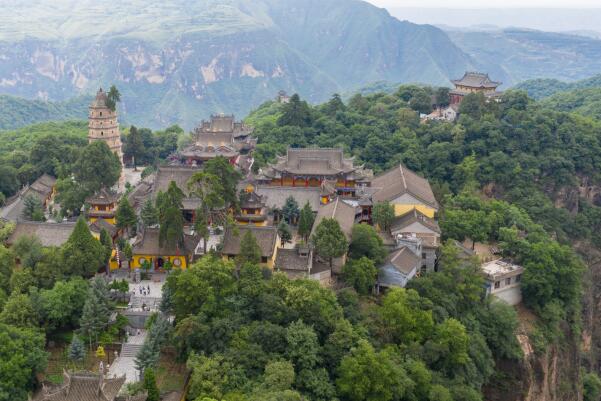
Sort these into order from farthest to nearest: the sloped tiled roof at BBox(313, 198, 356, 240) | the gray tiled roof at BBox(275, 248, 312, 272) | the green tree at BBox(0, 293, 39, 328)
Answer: the sloped tiled roof at BBox(313, 198, 356, 240)
the gray tiled roof at BBox(275, 248, 312, 272)
the green tree at BBox(0, 293, 39, 328)

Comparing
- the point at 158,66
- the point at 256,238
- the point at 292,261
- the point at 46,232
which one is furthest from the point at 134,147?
the point at 158,66

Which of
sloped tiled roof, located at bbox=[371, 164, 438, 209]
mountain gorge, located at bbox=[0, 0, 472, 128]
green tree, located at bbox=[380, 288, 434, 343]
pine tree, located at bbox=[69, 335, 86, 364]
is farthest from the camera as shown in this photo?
mountain gorge, located at bbox=[0, 0, 472, 128]

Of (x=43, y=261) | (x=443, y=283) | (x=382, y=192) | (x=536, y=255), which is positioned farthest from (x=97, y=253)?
(x=536, y=255)

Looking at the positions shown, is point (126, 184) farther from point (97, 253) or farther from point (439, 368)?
point (439, 368)

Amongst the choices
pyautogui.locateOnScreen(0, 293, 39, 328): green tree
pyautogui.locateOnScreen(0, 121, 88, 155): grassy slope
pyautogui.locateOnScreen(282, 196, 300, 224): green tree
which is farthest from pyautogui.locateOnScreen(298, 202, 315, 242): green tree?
pyautogui.locateOnScreen(0, 121, 88, 155): grassy slope

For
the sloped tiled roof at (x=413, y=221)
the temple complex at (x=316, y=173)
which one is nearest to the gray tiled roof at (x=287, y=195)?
the temple complex at (x=316, y=173)

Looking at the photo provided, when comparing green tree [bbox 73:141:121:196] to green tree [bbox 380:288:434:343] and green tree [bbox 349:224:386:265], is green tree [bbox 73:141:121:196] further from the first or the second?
green tree [bbox 380:288:434:343]

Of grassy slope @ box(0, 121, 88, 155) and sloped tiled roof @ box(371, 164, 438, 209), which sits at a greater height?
sloped tiled roof @ box(371, 164, 438, 209)
